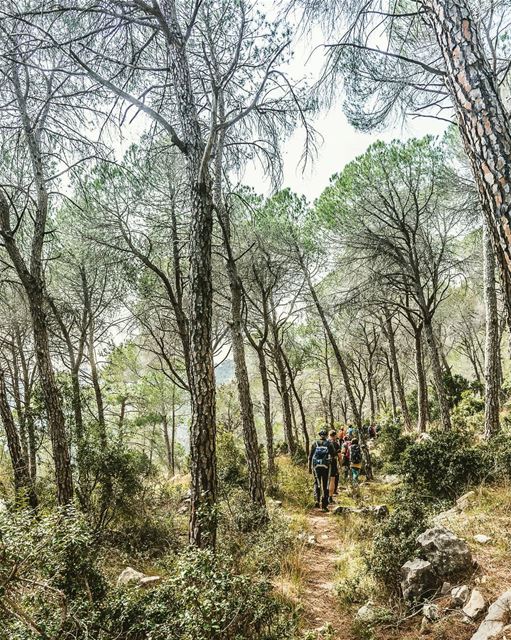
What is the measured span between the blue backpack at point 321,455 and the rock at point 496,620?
5.30m

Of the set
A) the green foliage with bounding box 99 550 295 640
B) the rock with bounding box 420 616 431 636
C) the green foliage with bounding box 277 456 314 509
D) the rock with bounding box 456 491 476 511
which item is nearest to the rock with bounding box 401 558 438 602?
the rock with bounding box 420 616 431 636

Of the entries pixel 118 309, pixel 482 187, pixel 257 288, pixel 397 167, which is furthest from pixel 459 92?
pixel 118 309

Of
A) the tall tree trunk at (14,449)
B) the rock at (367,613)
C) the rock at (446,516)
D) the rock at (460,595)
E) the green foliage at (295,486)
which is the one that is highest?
the tall tree trunk at (14,449)

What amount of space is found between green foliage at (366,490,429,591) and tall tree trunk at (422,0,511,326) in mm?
2924

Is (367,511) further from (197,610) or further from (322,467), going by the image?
(197,610)

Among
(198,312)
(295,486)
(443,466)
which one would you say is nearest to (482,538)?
(443,466)

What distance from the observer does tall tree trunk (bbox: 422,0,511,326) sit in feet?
7.32

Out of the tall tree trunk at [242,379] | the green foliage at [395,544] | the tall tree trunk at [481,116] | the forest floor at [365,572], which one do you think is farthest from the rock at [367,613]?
the tall tree trunk at [242,379]

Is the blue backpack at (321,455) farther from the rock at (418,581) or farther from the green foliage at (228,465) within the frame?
the rock at (418,581)

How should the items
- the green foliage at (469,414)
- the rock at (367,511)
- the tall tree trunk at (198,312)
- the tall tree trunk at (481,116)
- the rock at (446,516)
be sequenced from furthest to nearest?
the green foliage at (469,414) → the rock at (367,511) → the rock at (446,516) → the tall tree trunk at (198,312) → the tall tree trunk at (481,116)

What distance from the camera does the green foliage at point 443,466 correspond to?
621 centimetres

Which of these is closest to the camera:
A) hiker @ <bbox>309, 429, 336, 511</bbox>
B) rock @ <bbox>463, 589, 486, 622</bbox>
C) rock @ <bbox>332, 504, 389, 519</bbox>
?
rock @ <bbox>463, 589, 486, 622</bbox>

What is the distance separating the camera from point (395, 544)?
4.03 meters

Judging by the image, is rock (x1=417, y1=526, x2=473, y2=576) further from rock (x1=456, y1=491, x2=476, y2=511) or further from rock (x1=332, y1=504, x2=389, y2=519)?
rock (x1=332, y1=504, x2=389, y2=519)
